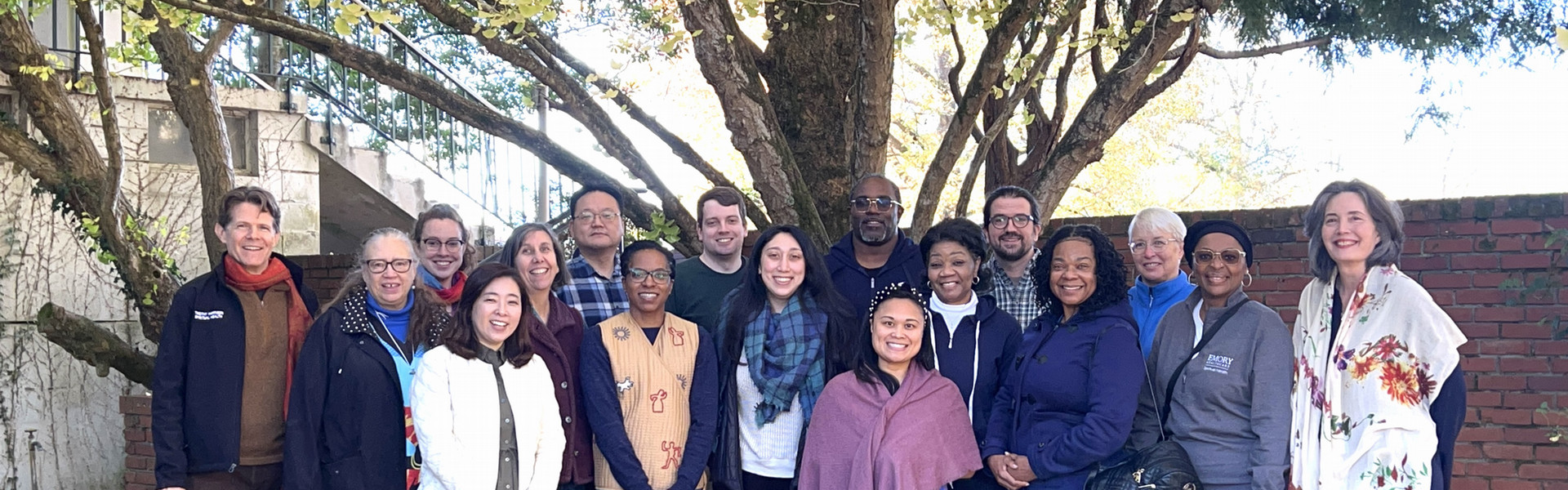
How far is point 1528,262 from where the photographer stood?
5.75 metres

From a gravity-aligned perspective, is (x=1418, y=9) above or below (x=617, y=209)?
above

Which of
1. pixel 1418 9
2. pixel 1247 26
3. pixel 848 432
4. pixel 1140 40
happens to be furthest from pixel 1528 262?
pixel 848 432

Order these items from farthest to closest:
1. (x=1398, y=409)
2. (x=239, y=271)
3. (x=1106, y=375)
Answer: (x=239, y=271) → (x=1106, y=375) → (x=1398, y=409)

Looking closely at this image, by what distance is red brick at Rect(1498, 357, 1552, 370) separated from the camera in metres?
5.72

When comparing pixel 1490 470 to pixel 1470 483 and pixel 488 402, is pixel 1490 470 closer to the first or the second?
pixel 1470 483

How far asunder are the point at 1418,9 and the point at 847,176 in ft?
8.98

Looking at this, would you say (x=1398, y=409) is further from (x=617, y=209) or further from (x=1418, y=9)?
(x=1418, y=9)

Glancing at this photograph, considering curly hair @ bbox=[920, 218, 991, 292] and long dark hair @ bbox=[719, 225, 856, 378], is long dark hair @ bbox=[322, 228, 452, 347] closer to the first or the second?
long dark hair @ bbox=[719, 225, 856, 378]

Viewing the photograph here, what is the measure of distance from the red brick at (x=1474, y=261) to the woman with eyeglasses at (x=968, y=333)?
285cm

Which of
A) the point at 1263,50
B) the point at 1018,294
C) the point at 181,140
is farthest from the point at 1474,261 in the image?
the point at 181,140

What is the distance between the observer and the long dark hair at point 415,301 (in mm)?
4062

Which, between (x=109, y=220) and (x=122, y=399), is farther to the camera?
(x=122, y=399)

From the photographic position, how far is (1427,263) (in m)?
5.94

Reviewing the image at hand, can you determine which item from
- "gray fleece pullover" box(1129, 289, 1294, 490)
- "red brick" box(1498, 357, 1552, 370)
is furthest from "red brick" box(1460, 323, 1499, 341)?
"gray fleece pullover" box(1129, 289, 1294, 490)
